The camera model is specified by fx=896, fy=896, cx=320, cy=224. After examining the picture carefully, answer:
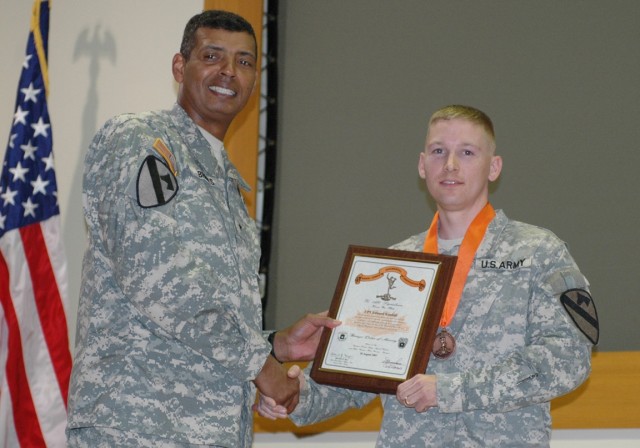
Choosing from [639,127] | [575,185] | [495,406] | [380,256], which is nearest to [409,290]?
[380,256]

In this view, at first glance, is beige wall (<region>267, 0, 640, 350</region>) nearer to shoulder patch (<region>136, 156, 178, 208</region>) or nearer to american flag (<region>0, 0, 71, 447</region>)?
american flag (<region>0, 0, 71, 447</region>)

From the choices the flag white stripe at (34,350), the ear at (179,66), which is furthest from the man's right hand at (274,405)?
the flag white stripe at (34,350)

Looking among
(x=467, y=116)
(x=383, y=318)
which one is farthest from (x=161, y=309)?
(x=467, y=116)

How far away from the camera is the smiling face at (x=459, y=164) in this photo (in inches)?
110

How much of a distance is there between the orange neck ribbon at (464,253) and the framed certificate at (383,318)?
35 millimetres

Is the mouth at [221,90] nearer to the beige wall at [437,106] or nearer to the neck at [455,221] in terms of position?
the neck at [455,221]

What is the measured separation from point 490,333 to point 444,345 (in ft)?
0.46

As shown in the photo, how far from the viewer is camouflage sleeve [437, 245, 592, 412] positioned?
2.54 m

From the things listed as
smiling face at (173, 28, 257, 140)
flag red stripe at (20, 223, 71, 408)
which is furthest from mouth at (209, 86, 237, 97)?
flag red stripe at (20, 223, 71, 408)

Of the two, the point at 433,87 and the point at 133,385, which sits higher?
the point at 433,87

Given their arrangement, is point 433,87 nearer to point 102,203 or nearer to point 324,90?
point 324,90

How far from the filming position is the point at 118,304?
2480 mm

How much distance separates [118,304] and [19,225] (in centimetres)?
142

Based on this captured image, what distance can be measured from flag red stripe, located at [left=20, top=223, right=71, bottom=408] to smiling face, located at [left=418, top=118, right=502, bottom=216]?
1729 mm
